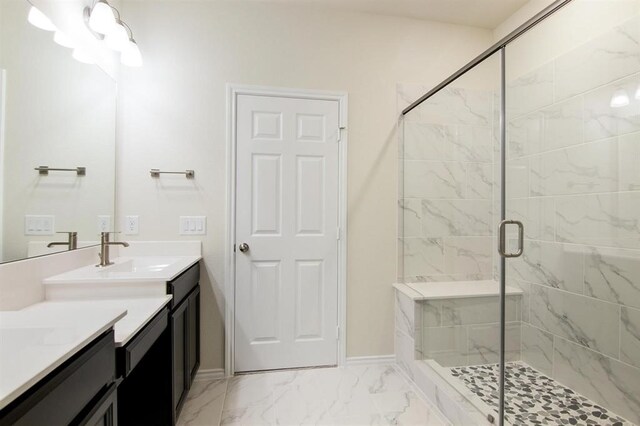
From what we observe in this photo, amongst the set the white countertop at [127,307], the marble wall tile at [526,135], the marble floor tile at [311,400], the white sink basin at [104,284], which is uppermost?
the marble wall tile at [526,135]

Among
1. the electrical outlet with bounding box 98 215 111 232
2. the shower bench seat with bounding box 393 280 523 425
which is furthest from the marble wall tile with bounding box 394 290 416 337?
the electrical outlet with bounding box 98 215 111 232

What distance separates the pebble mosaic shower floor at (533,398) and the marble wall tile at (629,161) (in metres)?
1.19

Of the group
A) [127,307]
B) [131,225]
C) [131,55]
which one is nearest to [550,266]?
[127,307]

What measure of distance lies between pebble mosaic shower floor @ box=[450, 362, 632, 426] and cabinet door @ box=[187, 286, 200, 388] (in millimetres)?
1661

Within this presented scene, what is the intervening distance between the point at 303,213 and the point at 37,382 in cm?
171

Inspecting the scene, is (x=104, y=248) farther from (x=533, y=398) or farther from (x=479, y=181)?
(x=533, y=398)

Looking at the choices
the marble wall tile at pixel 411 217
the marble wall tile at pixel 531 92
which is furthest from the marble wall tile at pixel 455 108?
the marble wall tile at pixel 411 217

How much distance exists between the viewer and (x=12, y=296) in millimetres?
1175

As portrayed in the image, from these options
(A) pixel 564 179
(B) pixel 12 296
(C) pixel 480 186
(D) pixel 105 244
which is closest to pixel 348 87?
(C) pixel 480 186

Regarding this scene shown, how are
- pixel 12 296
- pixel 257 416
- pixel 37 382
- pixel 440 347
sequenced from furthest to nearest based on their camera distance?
pixel 440 347 → pixel 257 416 → pixel 12 296 → pixel 37 382

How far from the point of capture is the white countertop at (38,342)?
1.79ft

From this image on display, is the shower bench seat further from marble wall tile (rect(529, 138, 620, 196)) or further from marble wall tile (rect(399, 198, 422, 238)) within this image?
marble wall tile (rect(529, 138, 620, 196))

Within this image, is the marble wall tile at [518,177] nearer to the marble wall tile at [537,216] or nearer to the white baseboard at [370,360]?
the marble wall tile at [537,216]

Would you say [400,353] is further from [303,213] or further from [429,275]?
[303,213]
